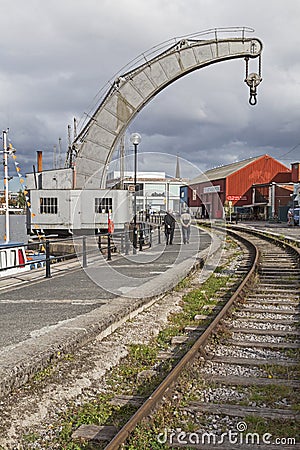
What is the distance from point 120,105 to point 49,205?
502 centimetres

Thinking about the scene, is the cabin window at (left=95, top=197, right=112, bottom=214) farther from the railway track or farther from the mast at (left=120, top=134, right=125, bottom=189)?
the railway track

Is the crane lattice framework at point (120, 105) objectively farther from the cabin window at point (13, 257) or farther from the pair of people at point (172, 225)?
the cabin window at point (13, 257)

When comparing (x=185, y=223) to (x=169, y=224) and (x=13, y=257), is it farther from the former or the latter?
(x=13, y=257)

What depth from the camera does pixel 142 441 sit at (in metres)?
3.58

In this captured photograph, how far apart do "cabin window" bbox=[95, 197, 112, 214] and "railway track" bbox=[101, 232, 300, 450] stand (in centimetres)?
1146

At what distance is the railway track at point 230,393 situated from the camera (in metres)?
3.69

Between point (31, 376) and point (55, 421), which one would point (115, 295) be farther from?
point (55, 421)

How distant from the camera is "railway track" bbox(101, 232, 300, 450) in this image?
369 cm

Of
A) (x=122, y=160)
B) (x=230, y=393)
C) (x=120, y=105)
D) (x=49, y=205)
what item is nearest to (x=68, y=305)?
(x=230, y=393)

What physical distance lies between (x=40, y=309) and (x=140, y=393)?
3609 mm

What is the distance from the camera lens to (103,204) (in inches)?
742

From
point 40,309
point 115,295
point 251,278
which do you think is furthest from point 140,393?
point 251,278

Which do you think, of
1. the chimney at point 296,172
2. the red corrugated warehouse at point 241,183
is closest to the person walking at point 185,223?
the chimney at point 296,172

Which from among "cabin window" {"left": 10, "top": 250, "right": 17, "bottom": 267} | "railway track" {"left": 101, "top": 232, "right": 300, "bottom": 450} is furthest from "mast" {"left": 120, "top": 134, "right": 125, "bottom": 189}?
"railway track" {"left": 101, "top": 232, "right": 300, "bottom": 450}
